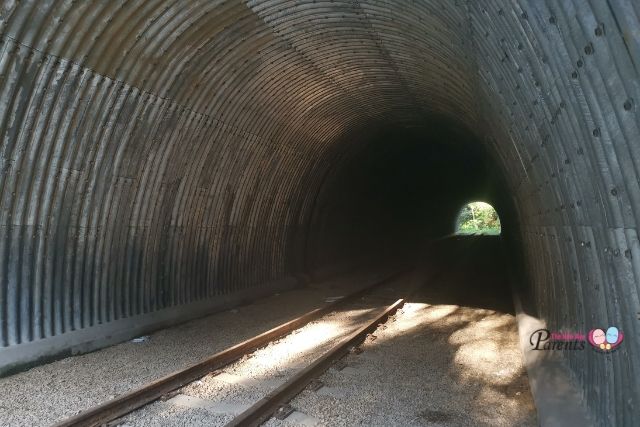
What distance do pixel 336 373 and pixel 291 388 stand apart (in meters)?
0.97

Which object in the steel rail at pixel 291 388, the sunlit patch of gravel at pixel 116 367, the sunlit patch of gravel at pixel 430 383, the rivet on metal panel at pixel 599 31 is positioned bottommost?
the sunlit patch of gravel at pixel 430 383

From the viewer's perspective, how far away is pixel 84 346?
728cm

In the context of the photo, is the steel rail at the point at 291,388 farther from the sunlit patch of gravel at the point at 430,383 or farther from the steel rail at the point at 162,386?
the steel rail at the point at 162,386

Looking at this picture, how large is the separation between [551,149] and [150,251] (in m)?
6.37

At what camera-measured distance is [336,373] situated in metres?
6.47

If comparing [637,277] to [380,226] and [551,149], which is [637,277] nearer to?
[551,149]

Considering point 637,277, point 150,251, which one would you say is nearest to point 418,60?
point 150,251

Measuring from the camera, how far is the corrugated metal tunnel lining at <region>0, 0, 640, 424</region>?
3.16 metres

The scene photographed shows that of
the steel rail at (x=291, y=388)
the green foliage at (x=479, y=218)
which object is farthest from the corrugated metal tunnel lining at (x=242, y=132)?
the green foliage at (x=479, y=218)

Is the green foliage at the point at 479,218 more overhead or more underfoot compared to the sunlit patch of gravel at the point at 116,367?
more overhead

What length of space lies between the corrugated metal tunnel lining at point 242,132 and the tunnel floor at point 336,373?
685 millimetres

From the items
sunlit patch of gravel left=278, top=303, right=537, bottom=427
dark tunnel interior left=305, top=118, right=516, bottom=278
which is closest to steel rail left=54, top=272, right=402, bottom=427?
sunlit patch of gravel left=278, top=303, right=537, bottom=427

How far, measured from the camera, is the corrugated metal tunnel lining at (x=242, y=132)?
3162 millimetres

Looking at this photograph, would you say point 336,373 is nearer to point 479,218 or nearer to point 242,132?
point 242,132
